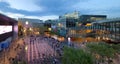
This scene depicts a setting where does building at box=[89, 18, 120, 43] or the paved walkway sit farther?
building at box=[89, 18, 120, 43]

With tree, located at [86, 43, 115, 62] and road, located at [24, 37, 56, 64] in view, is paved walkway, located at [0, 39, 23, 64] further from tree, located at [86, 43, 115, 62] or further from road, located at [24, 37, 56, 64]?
Answer: tree, located at [86, 43, 115, 62]

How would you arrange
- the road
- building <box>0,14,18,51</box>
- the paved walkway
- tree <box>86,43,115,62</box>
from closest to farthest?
tree <box>86,43,115,62</box> < the road < the paved walkway < building <box>0,14,18,51</box>

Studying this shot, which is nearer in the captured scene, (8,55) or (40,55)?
(8,55)

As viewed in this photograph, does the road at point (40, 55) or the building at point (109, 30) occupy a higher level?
the building at point (109, 30)

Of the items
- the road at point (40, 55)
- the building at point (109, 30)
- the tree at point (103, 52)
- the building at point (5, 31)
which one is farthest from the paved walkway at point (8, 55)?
the building at point (109, 30)

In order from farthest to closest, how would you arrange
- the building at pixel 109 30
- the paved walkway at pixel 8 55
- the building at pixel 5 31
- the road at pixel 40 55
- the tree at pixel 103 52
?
the building at pixel 109 30 → the building at pixel 5 31 → the paved walkway at pixel 8 55 → the road at pixel 40 55 → the tree at pixel 103 52

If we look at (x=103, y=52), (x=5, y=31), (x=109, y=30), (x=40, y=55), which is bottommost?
(x=40, y=55)

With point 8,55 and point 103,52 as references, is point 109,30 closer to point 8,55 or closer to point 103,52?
point 103,52

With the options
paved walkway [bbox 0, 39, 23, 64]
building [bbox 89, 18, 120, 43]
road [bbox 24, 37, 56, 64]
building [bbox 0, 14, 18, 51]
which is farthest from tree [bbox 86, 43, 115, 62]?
building [bbox 89, 18, 120, 43]

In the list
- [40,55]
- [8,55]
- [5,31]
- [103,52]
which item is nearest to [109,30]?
[5,31]

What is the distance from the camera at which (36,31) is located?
148 metres

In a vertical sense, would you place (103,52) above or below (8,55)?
above

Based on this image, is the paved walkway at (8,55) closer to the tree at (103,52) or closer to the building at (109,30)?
the tree at (103,52)

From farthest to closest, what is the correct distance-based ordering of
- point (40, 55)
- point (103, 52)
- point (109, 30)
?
point (109, 30)
point (40, 55)
point (103, 52)
